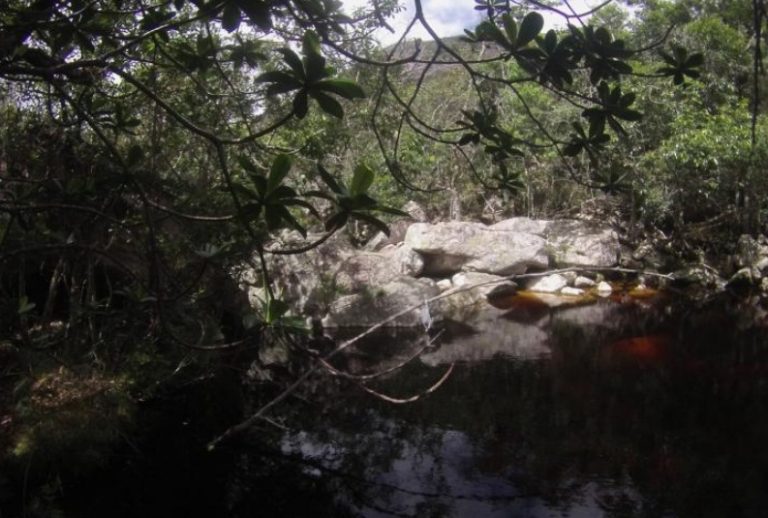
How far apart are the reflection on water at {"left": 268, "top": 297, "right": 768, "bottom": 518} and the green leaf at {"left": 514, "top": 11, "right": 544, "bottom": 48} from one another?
4.08 m

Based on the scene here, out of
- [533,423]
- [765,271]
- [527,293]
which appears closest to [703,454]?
[533,423]

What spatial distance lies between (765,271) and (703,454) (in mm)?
11628

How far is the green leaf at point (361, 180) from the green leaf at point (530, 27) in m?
0.69

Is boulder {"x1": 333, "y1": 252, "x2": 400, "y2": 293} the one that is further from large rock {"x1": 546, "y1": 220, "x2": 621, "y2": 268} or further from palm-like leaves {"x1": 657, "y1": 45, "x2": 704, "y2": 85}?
palm-like leaves {"x1": 657, "y1": 45, "x2": 704, "y2": 85}

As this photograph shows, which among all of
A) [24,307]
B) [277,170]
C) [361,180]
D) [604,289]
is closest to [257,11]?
[277,170]

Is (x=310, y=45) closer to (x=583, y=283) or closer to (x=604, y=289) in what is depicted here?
(x=604, y=289)

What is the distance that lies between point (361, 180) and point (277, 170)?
22cm

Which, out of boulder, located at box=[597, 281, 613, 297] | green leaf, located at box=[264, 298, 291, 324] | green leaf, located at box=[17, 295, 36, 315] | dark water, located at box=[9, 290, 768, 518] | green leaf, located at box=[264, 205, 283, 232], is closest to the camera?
green leaf, located at box=[264, 205, 283, 232]

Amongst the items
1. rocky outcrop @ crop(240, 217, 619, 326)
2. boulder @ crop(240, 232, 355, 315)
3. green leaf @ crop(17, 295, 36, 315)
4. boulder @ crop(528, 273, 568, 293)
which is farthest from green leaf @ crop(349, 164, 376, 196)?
boulder @ crop(528, 273, 568, 293)

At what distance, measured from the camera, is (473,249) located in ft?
50.6

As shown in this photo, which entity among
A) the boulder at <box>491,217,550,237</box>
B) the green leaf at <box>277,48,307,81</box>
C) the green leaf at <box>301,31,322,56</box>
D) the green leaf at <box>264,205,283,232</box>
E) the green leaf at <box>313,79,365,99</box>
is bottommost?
the boulder at <box>491,217,550,237</box>

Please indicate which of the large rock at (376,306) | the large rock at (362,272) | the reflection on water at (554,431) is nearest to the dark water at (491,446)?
the reflection on water at (554,431)

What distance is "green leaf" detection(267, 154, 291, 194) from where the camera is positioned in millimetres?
1599

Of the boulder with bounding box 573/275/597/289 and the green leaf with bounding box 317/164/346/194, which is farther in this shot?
the boulder with bounding box 573/275/597/289
